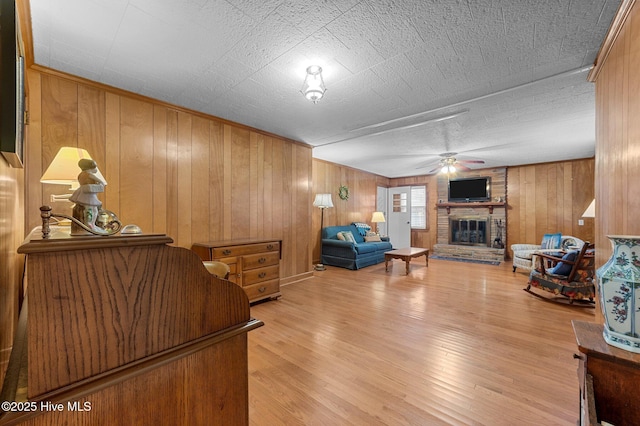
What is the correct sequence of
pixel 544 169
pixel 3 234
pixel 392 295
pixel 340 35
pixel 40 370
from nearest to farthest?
pixel 40 370, pixel 3 234, pixel 340 35, pixel 392 295, pixel 544 169

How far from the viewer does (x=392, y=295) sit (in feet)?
12.5

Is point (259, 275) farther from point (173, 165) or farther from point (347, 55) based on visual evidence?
point (347, 55)

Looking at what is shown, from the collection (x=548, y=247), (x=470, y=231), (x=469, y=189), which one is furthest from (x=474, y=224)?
(x=548, y=247)

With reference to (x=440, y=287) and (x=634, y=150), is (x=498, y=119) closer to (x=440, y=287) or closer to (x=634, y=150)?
(x=634, y=150)

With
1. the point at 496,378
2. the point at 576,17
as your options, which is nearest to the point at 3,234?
the point at 496,378

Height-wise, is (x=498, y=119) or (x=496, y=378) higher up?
(x=498, y=119)

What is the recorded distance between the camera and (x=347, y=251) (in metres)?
5.63

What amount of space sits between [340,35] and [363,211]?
6.05 meters

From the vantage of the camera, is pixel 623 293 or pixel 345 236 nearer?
pixel 623 293

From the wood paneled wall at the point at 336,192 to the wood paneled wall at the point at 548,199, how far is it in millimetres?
3574

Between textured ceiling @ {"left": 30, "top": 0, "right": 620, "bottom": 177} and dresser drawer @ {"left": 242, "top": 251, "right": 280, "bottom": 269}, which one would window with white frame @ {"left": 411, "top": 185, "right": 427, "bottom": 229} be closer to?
textured ceiling @ {"left": 30, "top": 0, "right": 620, "bottom": 177}

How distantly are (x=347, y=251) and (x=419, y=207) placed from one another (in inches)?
147

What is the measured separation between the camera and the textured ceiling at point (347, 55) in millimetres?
1675

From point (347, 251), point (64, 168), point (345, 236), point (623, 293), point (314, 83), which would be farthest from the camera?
point (345, 236)
